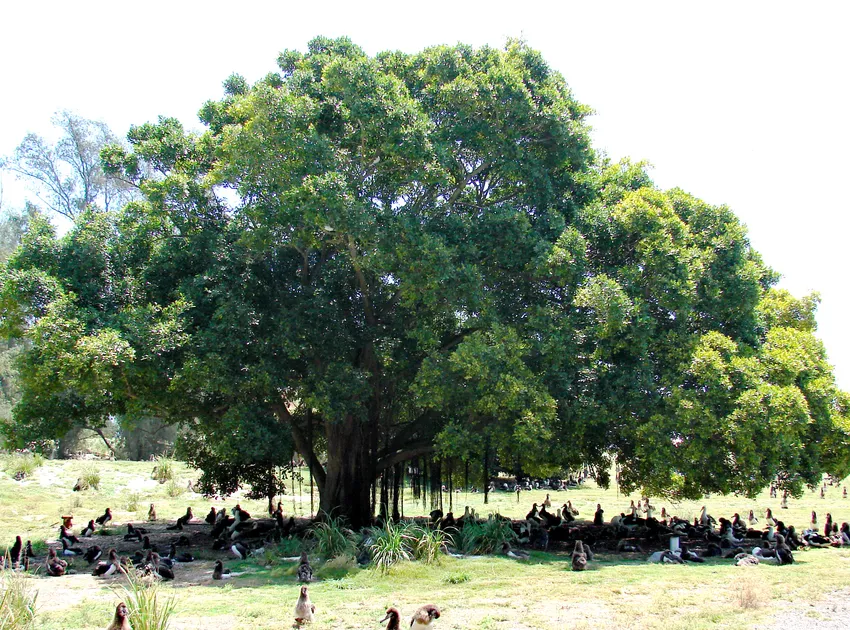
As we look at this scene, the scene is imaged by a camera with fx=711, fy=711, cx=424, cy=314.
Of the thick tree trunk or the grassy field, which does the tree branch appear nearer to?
the thick tree trunk

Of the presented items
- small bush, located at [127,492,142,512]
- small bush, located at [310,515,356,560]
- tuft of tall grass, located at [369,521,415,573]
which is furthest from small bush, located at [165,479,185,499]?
tuft of tall grass, located at [369,521,415,573]

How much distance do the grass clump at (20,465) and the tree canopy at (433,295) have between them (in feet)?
40.0

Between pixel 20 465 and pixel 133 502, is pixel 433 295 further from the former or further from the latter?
pixel 20 465

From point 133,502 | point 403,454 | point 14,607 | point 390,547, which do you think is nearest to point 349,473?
point 403,454

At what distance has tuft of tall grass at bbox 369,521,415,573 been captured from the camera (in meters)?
13.3

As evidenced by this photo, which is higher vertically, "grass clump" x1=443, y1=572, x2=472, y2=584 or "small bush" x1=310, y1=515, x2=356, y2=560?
"small bush" x1=310, y1=515, x2=356, y2=560

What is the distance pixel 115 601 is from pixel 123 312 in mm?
6358

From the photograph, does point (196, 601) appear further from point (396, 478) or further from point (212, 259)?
point (396, 478)

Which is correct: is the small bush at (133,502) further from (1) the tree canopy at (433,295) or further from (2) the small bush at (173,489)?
(1) the tree canopy at (433,295)

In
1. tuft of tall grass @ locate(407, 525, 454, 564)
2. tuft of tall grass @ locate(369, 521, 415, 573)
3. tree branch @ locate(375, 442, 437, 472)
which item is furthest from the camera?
tree branch @ locate(375, 442, 437, 472)

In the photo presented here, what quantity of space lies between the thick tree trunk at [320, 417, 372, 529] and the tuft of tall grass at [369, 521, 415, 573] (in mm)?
3843

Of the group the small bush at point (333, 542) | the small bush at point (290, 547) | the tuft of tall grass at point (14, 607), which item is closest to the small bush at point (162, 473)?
the small bush at point (290, 547)

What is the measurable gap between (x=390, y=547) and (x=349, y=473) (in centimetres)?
509

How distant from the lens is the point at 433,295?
14.8 m
